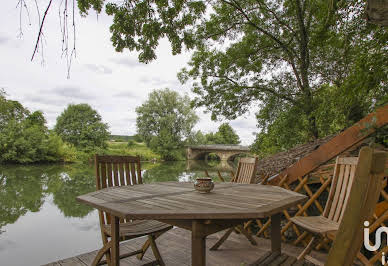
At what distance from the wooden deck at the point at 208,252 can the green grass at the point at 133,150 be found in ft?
69.8

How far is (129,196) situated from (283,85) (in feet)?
20.8

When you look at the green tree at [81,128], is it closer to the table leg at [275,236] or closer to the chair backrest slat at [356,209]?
the table leg at [275,236]

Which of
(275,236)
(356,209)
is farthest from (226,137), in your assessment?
(356,209)

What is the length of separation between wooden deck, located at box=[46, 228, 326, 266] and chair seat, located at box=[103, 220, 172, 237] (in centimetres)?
55

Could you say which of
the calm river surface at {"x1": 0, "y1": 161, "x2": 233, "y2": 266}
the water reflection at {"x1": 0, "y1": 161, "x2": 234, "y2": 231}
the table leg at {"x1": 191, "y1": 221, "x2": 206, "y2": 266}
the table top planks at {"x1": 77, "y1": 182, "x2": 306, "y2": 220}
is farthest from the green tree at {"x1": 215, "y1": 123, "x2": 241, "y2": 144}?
the table leg at {"x1": 191, "y1": 221, "x2": 206, "y2": 266}

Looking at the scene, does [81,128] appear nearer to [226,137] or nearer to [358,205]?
[226,137]

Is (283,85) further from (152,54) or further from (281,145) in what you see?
(152,54)

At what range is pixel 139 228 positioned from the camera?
6.07ft

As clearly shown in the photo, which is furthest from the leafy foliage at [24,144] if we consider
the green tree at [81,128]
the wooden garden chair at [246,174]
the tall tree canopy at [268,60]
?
the wooden garden chair at [246,174]

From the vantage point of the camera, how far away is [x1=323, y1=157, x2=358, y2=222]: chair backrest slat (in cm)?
190

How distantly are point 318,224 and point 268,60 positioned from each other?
20.1 feet

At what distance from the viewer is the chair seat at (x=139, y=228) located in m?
1.74

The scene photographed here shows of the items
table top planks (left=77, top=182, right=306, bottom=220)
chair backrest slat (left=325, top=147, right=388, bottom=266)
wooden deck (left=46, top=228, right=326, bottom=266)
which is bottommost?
wooden deck (left=46, top=228, right=326, bottom=266)

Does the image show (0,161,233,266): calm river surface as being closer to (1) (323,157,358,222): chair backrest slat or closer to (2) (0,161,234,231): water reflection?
(2) (0,161,234,231): water reflection
